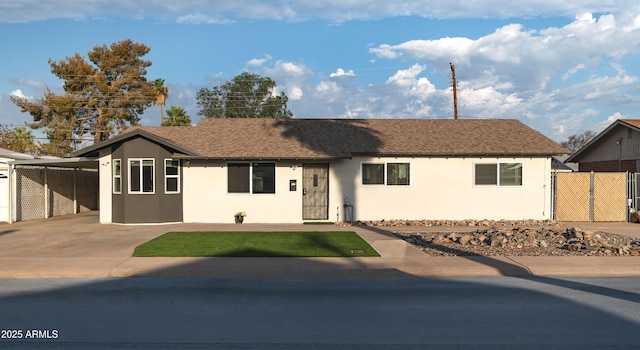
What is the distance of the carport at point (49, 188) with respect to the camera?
809 inches

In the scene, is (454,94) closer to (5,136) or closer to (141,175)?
(141,175)

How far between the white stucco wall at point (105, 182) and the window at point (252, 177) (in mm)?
4451

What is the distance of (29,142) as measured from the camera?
160ft

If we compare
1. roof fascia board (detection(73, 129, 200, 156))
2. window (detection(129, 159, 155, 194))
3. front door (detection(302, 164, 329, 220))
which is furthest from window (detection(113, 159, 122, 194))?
front door (detection(302, 164, 329, 220))

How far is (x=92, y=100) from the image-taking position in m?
49.3

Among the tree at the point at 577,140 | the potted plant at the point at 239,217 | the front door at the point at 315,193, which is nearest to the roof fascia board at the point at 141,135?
the potted plant at the point at 239,217

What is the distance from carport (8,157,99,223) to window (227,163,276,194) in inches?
222

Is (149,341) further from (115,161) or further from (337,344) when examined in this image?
(115,161)

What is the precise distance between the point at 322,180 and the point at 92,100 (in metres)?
36.9

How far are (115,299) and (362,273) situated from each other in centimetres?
484

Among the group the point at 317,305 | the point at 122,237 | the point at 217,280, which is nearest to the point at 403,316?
the point at 317,305

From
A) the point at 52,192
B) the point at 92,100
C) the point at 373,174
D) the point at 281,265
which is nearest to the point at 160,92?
the point at 92,100

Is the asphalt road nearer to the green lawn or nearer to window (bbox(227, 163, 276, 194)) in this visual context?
the green lawn

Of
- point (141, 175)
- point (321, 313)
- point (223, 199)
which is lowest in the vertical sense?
point (321, 313)
